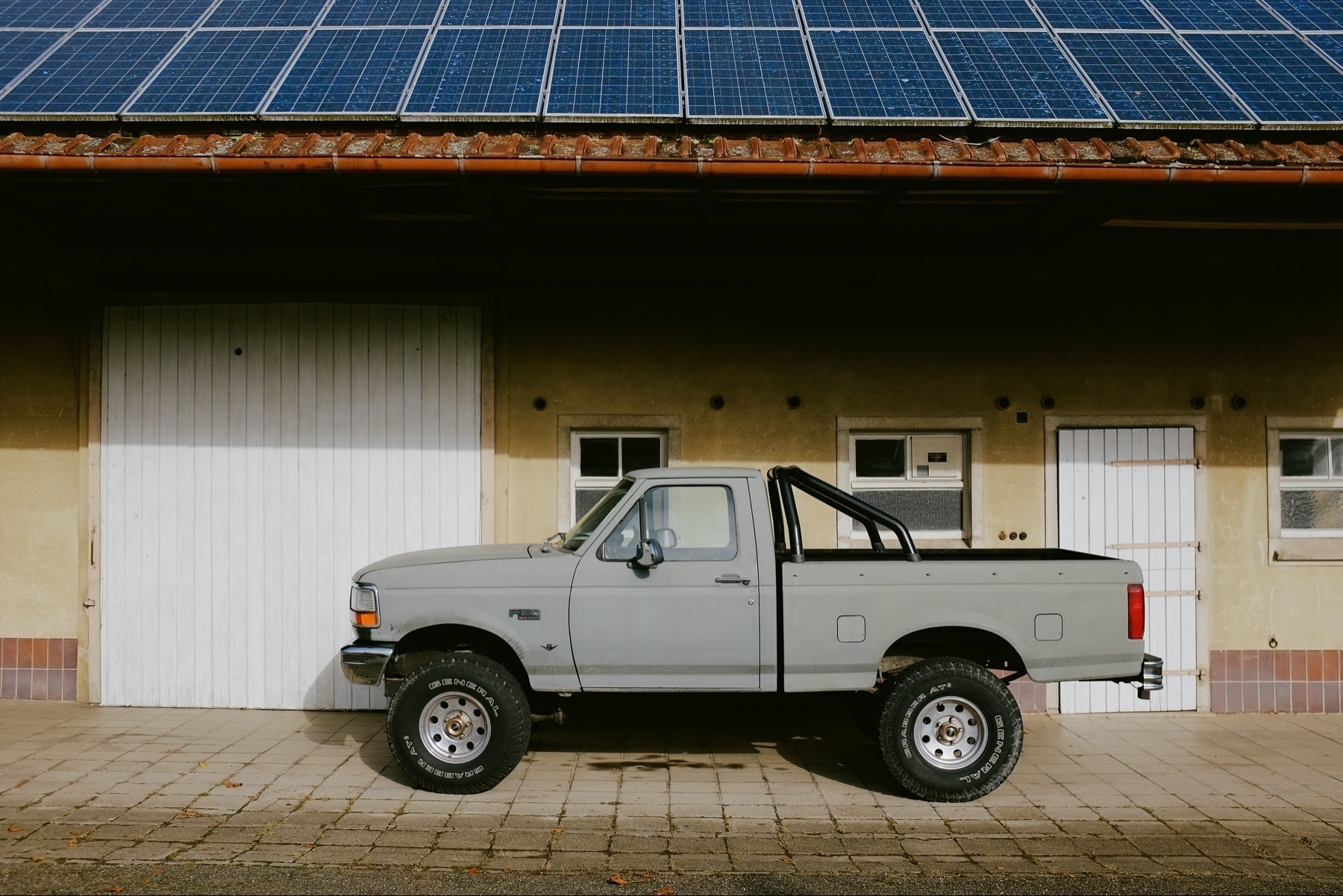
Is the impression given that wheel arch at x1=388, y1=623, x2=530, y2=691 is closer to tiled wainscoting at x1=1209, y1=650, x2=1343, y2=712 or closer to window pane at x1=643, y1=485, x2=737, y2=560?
window pane at x1=643, y1=485, x2=737, y2=560

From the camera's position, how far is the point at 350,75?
720 cm

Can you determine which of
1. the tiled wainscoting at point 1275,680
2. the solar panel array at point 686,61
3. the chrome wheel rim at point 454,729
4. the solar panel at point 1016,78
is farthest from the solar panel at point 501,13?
the tiled wainscoting at point 1275,680

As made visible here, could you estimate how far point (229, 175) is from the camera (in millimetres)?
6066

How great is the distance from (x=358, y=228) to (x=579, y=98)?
216 cm

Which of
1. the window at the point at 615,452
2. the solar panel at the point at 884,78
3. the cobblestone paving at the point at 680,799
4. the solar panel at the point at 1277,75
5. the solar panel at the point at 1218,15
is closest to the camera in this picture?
the cobblestone paving at the point at 680,799

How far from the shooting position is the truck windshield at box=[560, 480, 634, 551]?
5.89m

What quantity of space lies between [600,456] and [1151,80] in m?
5.31

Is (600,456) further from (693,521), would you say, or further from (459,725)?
(459,725)

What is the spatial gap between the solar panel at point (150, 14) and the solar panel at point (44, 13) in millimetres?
189

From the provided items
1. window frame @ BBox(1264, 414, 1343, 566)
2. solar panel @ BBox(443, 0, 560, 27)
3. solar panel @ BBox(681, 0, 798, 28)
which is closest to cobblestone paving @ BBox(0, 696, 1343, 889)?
window frame @ BBox(1264, 414, 1343, 566)

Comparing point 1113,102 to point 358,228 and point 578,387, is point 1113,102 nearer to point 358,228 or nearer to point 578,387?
point 578,387

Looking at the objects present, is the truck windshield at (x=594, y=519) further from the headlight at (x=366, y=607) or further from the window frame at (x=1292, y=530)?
the window frame at (x=1292, y=530)

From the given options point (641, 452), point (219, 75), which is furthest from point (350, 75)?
point (641, 452)

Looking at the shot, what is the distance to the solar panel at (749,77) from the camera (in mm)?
6668
